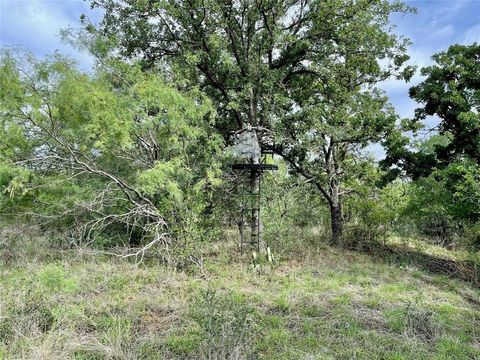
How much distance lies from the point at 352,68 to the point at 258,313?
24.1 feet

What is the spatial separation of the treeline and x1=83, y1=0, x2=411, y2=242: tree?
4 centimetres

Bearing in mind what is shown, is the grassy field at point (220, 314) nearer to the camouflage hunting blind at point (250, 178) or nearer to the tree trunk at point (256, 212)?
the tree trunk at point (256, 212)

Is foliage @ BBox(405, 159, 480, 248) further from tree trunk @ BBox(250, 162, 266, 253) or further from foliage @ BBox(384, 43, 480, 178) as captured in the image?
tree trunk @ BBox(250, 162, 266, 253)

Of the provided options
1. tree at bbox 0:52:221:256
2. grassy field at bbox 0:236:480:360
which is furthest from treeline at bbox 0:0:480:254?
grassy field at bbox 0:236:480:360

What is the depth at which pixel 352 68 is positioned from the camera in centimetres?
A: 990

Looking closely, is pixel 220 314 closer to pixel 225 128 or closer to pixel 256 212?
pixel 256 212

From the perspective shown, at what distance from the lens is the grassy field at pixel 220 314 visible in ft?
12.4

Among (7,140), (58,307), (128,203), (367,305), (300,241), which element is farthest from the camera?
(300,241)

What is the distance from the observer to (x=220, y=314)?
161 inches

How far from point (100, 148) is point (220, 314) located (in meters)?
4.20

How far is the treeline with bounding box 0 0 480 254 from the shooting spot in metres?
6.99

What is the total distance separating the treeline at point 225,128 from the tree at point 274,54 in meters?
0.04

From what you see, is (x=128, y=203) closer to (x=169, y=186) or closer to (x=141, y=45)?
(x=169, y=186)

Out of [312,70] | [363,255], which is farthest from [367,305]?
[312,70]
